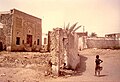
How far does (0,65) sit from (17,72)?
2.31m

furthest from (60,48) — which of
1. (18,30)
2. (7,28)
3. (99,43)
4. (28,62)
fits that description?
(99,43)

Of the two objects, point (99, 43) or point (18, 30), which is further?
point (99, 43)

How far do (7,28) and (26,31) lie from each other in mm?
2854

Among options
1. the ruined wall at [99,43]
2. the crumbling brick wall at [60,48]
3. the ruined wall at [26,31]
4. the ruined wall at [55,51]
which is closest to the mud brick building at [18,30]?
the ruined wall at [26,31]

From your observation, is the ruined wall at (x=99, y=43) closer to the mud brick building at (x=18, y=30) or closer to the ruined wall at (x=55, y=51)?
the mud brick building at (x=18, y=30)

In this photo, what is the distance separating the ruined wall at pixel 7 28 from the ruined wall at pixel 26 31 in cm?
42

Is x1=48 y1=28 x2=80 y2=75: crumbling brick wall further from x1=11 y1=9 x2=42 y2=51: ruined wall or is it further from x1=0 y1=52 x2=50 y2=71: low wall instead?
x1=11 y1=9 x2=42 y2=51: ruined wall

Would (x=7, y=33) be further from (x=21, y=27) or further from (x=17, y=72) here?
(x=17, y=72)

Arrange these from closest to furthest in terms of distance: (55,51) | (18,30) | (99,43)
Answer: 1. (55,51)
2. (18,30)
3. (99,43)

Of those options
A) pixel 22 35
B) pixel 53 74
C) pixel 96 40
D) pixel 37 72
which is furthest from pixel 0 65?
pixel 96 40

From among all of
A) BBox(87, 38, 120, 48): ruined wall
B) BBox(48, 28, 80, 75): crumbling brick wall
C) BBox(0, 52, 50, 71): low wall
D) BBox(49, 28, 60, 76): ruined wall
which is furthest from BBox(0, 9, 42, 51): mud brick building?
BBox(49, 28, 60, 76): ruined wall

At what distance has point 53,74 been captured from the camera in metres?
10.0

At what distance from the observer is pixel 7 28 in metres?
20.5

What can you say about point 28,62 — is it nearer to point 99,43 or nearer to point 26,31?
point 26,31
